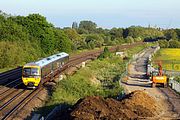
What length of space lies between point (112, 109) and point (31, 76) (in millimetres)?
13909

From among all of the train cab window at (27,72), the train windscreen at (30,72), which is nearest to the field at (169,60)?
the train windscreen at (30,72)

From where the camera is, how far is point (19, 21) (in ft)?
262

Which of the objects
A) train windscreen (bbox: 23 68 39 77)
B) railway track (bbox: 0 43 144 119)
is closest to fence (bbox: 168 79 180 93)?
railway track (bbox: 0 43 144 119)

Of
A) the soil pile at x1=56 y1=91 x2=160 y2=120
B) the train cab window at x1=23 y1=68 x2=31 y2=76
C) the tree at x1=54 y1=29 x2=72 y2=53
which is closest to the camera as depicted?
the soil pile at x1=56 y1=91 x2=160 y2=120

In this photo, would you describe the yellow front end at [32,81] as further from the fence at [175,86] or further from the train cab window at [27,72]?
the fence at [175,86]

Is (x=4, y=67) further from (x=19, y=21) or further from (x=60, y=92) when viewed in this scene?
(x=60, y=92)

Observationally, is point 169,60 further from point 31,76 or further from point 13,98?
point 13,98

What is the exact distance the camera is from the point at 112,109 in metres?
24.9

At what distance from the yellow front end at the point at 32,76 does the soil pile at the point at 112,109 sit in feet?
35.3

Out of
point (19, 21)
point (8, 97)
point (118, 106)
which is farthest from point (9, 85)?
point (19, 21)

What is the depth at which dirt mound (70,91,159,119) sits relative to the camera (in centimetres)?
2347

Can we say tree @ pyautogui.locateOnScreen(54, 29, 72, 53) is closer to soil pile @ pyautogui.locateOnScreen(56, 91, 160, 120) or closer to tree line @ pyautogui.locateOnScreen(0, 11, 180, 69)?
tree line @ pyautogui.locateOnScreen(0, 11, 180, 69)

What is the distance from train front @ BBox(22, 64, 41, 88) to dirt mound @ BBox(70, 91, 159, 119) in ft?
35.4

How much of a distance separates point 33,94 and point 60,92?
2.56 meters
